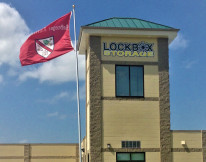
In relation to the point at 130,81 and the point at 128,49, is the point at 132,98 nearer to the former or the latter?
the point at 130,81

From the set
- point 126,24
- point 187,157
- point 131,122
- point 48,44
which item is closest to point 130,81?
point 131,122

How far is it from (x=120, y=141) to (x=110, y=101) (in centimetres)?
223

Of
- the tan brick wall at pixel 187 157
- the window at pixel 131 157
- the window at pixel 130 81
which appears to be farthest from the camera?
the window at pixel 130 81

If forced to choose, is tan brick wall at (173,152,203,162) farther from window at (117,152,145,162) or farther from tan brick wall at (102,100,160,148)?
window at (117,152,145,162)

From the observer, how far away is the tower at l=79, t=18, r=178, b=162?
2247 centimetres

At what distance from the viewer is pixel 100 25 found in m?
23.3

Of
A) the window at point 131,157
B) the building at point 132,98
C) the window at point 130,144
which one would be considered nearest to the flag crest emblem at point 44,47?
the building at point 132,98

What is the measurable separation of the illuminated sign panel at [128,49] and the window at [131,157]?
17.8 feet

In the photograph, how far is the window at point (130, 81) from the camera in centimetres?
2318

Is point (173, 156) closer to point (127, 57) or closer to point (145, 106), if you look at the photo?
point (145, 106)

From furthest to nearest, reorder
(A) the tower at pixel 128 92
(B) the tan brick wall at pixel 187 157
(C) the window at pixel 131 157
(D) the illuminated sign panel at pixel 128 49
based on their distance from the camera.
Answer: (D) the illuminated sign panel at pixel 128 49
(B) the tan brick wall at pixel 187 157
(A) the tower at pixel 128 92
(C) the window at pixel 131 157

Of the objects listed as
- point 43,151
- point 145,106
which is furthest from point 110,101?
point 43,151

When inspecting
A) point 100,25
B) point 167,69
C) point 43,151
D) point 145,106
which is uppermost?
point 100,25

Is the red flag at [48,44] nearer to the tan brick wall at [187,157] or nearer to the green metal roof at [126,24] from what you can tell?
the green metal roof at [126,24]
